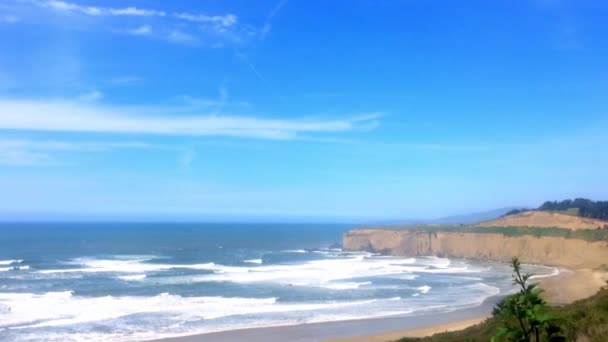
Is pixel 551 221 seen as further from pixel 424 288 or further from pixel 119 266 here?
pixel 119 266

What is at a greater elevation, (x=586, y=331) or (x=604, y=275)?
(x=586, y=331)

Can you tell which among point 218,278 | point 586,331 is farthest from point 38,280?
point 586,331

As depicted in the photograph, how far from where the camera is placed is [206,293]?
35688 millimetres

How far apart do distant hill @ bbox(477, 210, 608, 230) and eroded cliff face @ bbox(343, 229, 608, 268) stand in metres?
8.98

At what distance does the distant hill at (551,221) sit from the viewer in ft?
230

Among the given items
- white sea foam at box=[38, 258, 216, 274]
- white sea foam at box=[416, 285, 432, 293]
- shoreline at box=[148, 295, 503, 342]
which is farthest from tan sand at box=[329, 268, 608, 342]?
white sea foam at box=[38, 258, 216, 274]

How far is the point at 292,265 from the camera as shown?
57719 mm

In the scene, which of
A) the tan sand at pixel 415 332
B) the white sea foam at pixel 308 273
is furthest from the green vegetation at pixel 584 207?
the tan sand at pixel 415 332

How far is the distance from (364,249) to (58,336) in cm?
6206

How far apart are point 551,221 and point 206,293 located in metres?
55.1

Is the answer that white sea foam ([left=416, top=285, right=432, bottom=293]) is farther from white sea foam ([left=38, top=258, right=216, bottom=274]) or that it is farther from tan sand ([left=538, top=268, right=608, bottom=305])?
white sea foam ([left=38, top=258, right=216, bottom=274])

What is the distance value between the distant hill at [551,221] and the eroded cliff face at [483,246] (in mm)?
8981

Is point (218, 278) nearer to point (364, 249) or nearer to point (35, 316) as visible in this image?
point (35, 316)

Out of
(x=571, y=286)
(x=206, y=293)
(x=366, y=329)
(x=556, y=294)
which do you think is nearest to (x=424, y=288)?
(x=556, y=294)
